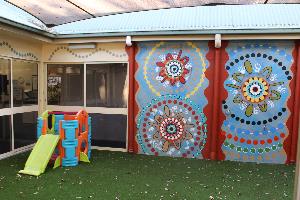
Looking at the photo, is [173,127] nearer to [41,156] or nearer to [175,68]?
[175,68]

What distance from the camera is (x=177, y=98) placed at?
266 inches

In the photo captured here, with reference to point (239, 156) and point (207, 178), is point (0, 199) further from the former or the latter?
point (239, 156)

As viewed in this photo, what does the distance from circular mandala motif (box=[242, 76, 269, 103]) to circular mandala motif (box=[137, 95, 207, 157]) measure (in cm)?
106

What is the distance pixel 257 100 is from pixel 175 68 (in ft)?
6.22

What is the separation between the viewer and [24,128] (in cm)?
714

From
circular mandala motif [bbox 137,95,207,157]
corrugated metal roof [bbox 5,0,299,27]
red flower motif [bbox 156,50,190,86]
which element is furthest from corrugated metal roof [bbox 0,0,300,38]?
circular mandala motif [bbox 137,95,207,157]

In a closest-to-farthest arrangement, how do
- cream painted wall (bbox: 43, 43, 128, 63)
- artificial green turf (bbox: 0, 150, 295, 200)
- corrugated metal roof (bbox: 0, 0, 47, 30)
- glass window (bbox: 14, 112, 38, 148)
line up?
1. artificial green turf (bbox: 0, 150, 295, 200)
2. corrugated metal roof (bbox: 0, 0, 47, 30)
3. glass window (bbox: 14, 112, 38, 148)
4. cream painted wall (bbox: 43, 43, 128, 63)

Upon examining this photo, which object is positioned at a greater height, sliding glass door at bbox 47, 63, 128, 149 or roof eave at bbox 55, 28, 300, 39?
roof eave at bbox 55, 28, 300, 39

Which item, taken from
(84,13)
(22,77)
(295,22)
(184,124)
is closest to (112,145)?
(184,124)

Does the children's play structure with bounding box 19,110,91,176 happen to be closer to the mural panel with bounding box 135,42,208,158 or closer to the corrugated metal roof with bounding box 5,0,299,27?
the mural panel with bounding box 135,42,208,158

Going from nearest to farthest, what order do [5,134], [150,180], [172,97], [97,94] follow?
[150,180] < [5,134] < [172,97] < [97,94]

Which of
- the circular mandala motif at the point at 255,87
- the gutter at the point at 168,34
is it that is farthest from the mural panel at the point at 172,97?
the circular mandala motif at the point at 255,87

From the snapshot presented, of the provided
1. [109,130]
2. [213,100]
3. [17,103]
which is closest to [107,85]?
[109,130]

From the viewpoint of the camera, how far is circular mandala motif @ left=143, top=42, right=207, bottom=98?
21.7 feet
